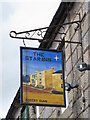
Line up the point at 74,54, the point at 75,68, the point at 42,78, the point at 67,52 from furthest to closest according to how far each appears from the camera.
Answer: the point at 67,52 < the point at 74,54 < the point at 75,68 < the point at 42,78

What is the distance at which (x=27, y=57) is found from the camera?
1408 centimetres

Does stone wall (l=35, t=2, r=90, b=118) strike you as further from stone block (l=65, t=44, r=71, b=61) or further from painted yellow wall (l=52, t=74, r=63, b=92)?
painted yellow wall (l=52, t=74, r=63, b=92)

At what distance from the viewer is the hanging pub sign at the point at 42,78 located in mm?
13977

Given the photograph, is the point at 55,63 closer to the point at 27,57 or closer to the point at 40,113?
the point at 27,57

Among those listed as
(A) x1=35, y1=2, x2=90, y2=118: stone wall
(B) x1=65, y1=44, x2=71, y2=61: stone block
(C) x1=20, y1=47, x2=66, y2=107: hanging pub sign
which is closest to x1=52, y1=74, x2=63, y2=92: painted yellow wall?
(C) x1=20, y1=47, x2=66, y2=107: hanging pub sign

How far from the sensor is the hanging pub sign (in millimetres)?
13977

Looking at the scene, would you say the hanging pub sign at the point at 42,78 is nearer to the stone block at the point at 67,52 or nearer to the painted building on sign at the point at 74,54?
the painted building on sign at the point at 74,54

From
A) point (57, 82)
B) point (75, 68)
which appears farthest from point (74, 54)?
point (57, 82)

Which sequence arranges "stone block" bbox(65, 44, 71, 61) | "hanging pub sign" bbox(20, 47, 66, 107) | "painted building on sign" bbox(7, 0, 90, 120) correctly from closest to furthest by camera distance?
"hanging pub sign" bbox(20, 47, 66, 107)
"painted building on sign" bbox(7, 0, 90, 120)
"stone block" bbox(65, 44, 71, 61)

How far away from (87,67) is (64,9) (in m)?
3.43

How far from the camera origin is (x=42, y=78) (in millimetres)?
14547

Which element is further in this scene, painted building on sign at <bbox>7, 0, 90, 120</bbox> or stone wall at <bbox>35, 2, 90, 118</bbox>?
painted building on sign at <bbox>7, 0, 90, 120</bbox>

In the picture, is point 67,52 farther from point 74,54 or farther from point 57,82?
point 57,82

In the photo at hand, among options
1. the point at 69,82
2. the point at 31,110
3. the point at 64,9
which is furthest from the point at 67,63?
the point at 31,110
